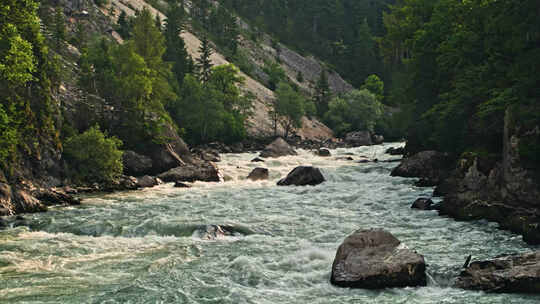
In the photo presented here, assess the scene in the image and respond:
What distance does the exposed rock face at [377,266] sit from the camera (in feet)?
51.5

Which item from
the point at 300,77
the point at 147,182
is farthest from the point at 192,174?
the point at 300,77

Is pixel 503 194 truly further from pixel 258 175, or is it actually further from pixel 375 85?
pixel 375 85

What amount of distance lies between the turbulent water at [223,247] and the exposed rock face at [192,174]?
6.68m

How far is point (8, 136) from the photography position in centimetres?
2897

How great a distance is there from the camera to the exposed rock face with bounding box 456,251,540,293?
1466 centimetres

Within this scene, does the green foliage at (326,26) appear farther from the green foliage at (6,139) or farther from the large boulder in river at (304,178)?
the green foliage at (6,139)

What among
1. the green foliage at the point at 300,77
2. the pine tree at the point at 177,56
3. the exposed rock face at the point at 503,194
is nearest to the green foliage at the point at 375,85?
the green foliage at the point at 300,77

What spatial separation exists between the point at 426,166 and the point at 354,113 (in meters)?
57.7

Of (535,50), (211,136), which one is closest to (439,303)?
(535,50)

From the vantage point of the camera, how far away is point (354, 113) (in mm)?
98188

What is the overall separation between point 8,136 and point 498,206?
29.6m

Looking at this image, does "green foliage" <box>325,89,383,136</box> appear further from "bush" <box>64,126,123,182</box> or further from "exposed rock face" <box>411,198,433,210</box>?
"exposed rock face" <box>411,198,433,210</box>

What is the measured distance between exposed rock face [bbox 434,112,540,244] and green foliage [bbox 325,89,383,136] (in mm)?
68744

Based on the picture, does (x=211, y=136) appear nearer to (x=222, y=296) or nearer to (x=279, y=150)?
(x=279, y=150)
